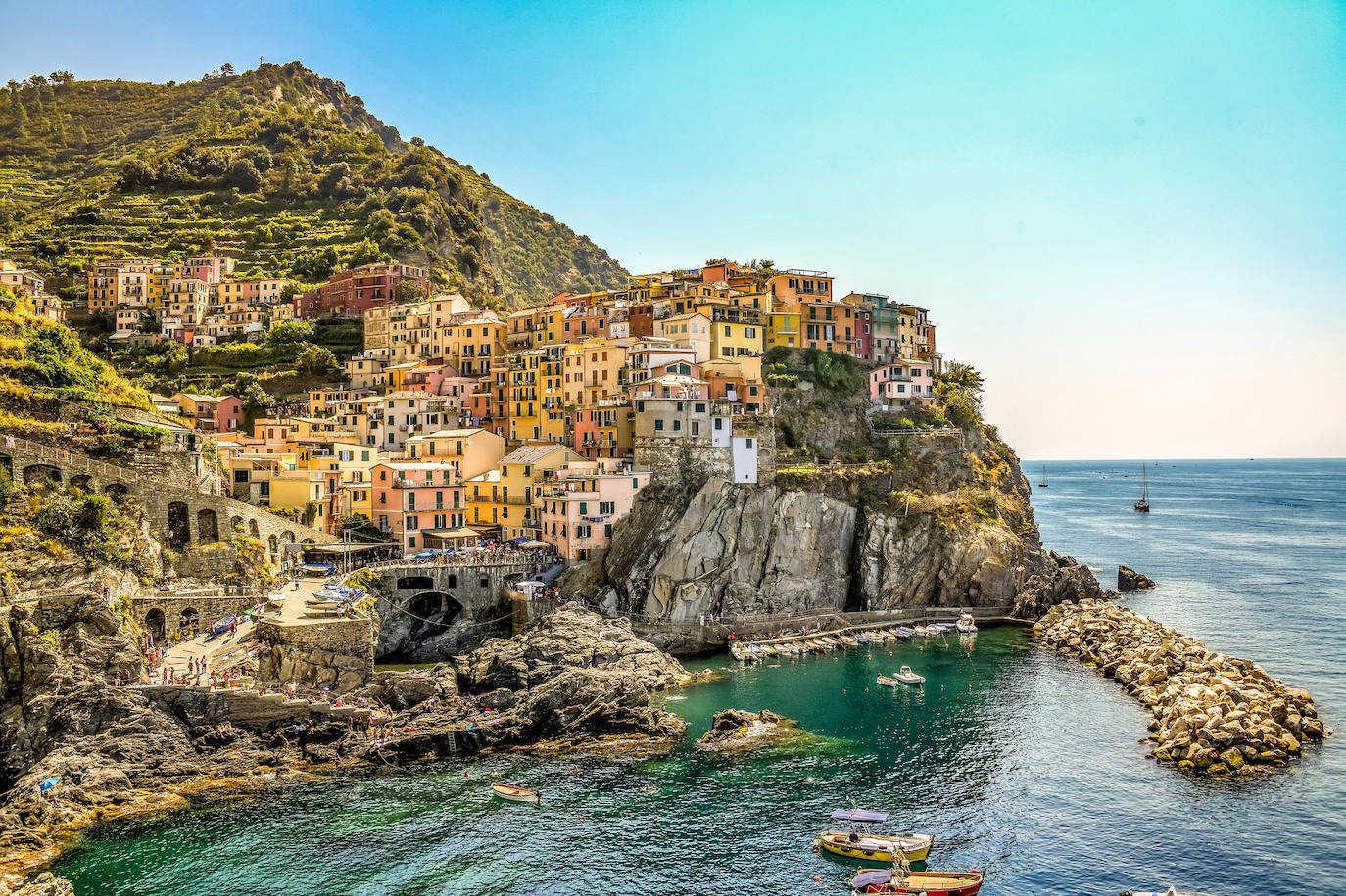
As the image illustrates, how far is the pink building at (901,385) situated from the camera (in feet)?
264

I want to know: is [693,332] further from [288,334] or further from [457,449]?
[288,334]

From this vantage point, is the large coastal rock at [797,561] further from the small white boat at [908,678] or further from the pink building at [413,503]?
the small white boat at [908,678]

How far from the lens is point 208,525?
53.0 metres

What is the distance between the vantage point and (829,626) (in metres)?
64.2

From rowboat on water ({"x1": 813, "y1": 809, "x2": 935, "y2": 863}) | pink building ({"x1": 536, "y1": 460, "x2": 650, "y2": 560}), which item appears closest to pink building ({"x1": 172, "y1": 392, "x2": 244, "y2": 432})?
pink building ({"x1": 536, "y1": 460, "x2": 650, "y2": 560})

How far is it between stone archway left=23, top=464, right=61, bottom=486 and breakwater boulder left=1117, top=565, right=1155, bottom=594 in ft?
261

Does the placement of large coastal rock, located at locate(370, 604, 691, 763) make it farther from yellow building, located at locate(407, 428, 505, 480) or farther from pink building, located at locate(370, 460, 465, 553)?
yellow building, located at locate(407, 428, 505, 480)

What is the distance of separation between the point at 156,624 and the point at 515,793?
21613mm

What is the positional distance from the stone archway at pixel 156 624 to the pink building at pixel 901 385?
5560 centimetres

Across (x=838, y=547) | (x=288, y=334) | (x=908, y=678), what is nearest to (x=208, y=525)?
(x=908, y=678)

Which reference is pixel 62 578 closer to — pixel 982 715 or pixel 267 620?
pixel 267 620

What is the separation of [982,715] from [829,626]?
17.0m

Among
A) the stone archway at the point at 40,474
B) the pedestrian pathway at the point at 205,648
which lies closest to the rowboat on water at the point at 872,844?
the pedestrian pathway at the point at 205,648

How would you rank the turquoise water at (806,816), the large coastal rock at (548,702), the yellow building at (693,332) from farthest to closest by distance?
the yellow building at (693,332) → the large coastal rock at (548,702) → the turquoise water at (806,816)
